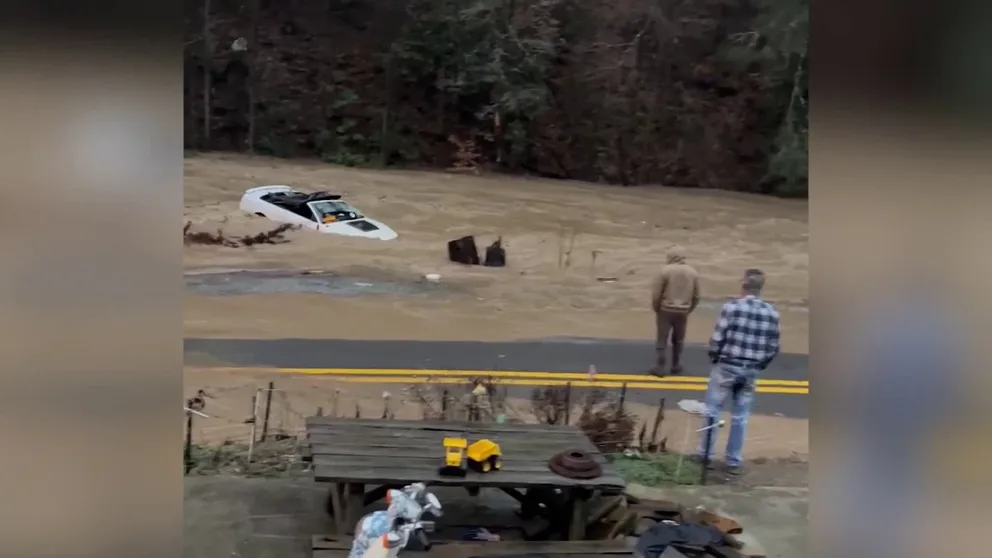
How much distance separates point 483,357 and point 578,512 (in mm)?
478

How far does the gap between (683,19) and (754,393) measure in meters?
0.91

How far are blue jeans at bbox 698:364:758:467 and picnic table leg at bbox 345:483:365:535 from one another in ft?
2.93

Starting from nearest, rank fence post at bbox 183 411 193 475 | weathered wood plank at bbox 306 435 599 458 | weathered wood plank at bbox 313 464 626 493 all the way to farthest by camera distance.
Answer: weathered wood plank at bbox 313 464 626 493 < weathered wood plank at bbox 306 435 599 458 < fence post at bbox 183 411 193 475

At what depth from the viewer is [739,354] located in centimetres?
229

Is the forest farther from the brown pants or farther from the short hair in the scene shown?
the brown pants

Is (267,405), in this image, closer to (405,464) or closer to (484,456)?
(405,464)

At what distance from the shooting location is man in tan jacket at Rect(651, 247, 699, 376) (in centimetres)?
231

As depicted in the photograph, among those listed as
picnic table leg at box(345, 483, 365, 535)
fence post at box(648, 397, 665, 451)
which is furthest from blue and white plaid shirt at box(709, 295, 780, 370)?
picnic table leg at box(345, 483, 365, 535)

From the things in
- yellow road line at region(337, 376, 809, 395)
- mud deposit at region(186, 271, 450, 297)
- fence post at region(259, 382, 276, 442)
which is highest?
mud deposit at region(186, 271, 450, 297)

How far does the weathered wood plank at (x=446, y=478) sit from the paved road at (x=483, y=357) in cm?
37
